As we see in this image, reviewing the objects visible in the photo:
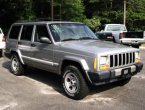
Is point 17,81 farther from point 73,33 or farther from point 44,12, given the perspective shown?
point 44,12

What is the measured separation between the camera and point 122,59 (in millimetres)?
6855

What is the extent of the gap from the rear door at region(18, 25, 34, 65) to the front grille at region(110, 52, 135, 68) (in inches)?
111

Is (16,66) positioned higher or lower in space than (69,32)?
lower

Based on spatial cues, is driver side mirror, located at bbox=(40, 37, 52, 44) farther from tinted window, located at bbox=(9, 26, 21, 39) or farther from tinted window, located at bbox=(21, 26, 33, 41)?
tinted window, located at bbox=(9, 26, 21, 39)

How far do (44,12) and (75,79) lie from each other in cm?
2861

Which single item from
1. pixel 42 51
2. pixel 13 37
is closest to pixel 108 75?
pixel 42 51

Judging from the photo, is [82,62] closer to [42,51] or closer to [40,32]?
[42,51]

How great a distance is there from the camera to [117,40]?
729 inches

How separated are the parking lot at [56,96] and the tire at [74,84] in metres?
0.15

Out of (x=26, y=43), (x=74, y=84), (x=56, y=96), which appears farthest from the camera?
(x=26, y=43)

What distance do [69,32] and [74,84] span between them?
163 cm

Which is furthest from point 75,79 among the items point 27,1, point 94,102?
point 27,1

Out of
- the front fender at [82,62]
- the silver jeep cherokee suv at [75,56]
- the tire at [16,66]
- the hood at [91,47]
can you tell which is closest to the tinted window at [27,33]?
the silver jeep cherokee suv at [75,56]

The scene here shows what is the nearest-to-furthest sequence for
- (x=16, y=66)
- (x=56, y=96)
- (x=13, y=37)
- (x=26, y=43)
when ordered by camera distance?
(x=56, y=96), (x=26, y=43), (x=16, y=66), (x=13, y=37)
